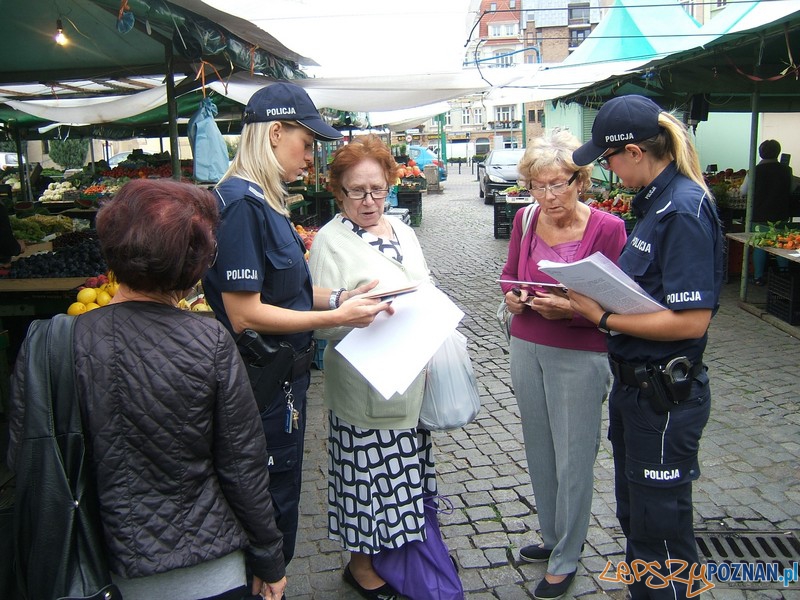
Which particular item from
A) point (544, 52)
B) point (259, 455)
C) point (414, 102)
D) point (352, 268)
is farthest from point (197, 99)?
point (544, 52)

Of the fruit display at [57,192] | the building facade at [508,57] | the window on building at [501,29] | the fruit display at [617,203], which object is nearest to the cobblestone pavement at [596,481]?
the fruit display at [617,203]

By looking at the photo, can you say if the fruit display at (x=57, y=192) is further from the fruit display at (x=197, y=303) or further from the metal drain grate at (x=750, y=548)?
the metal drain grate at (x=750, y=548)

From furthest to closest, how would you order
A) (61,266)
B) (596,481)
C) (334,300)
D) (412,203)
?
1. (412,203)
2. (61,266)
3. (596,481)
4. (334,300)

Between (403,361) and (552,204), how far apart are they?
982 millimetres

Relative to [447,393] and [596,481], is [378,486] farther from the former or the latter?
[596,481]

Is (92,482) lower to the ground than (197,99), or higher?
lower

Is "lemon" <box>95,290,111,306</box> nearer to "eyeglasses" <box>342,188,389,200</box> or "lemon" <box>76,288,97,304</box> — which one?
"lemon" <box>76,288,97,304</box>

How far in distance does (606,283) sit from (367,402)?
3.45 ft

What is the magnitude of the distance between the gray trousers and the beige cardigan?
0.54 metres

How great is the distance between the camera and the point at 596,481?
13.8 feet

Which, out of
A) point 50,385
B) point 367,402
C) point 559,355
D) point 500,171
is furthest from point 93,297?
point 500,171

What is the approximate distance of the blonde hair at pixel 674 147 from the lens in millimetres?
2422

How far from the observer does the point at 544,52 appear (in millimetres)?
64438

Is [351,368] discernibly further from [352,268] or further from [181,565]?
[181,565]
